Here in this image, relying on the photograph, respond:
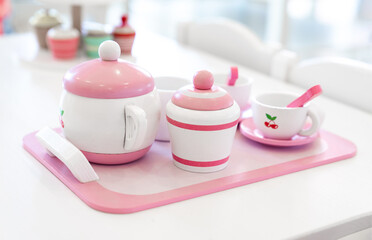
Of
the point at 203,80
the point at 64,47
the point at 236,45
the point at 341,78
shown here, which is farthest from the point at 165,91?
A: the point at 236,45

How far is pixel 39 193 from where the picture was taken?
0.62m

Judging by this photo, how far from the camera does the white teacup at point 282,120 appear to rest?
2.38 feet

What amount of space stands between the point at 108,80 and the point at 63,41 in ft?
2.20

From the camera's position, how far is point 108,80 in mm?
630

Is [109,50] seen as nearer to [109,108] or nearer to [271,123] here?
[109,108]

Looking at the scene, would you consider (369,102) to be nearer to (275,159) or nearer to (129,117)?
(275,159)

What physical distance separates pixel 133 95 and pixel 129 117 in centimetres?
3

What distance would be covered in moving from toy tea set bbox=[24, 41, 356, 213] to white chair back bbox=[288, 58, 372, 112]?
35 cm

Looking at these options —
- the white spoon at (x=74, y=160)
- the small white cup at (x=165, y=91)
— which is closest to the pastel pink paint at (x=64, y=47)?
the small white cup at (x=165, y=91)

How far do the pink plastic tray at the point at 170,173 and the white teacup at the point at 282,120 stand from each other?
1.2 inches

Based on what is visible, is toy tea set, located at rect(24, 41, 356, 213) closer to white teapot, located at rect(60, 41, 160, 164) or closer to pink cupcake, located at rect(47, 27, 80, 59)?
white teapot, located at rect(60, 41, 160, 164)

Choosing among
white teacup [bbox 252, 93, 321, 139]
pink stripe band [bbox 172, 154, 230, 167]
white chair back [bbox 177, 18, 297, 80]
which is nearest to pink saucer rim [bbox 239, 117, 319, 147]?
white teacup [bbox 252, 93, 321, 139]

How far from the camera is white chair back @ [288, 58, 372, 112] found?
101 cm

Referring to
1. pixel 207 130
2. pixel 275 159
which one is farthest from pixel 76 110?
pixel 275 159
